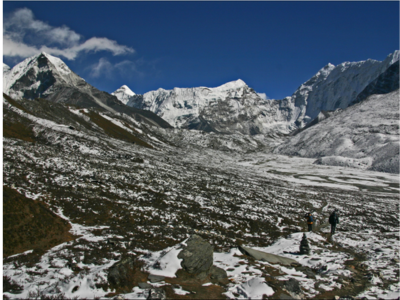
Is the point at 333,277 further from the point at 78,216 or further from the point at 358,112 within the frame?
the point at 358,112

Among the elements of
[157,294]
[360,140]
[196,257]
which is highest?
[360,140]

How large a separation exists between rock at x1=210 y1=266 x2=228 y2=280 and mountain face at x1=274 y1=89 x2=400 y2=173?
113537mm

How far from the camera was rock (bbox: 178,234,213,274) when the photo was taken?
13.3 metres

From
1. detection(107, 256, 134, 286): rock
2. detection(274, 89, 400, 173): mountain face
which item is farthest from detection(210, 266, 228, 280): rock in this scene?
detection(274, 89, 400, 173): mountain face

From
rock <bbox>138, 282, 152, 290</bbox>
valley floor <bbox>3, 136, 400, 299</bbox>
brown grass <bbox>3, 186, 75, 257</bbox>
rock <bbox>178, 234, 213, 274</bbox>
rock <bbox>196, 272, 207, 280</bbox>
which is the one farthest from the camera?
brown grass <bbox>3, 186, 75, 257</bbox>

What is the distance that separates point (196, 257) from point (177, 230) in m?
8.24

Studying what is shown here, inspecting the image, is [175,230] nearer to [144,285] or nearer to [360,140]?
→ [144,285]

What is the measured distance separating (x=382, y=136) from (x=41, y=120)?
473ft

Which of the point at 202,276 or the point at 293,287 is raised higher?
the point at 293,287

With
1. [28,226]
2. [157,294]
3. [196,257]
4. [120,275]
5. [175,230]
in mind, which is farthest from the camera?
[175,230]

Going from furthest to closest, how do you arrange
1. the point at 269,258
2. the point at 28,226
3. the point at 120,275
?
1. the point at 28,226
2. the point at 269,258
3. the point at 120,275

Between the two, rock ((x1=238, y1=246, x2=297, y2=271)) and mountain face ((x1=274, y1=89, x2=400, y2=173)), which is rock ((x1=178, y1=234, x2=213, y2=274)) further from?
mountain face ((x1=274, y1=89, x2=400, y2=173))

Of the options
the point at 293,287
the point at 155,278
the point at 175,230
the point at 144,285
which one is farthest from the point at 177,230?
the point at 293,287

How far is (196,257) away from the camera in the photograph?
44.9 feet
